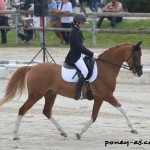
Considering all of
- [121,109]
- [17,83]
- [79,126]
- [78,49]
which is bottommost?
[79,126]

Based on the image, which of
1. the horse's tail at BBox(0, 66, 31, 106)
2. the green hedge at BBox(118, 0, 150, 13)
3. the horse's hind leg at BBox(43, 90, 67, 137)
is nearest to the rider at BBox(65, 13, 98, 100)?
the horse's hind leg at BBox(43, 90, 67, 137)

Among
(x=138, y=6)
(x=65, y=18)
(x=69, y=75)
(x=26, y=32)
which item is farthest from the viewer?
(x=138, y=6)

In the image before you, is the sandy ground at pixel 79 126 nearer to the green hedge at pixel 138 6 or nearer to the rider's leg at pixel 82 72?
the rider's leg at pixel 82 72

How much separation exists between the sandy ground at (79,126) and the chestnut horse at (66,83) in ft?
1.00

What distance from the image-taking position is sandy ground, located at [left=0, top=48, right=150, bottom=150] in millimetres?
12844

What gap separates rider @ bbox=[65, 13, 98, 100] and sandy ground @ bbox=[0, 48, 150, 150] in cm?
92

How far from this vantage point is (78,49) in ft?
45.0

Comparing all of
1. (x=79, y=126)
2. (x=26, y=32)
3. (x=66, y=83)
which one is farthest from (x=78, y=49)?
(x=26, y=32)

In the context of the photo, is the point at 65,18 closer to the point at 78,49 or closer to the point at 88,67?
the point at 88,67

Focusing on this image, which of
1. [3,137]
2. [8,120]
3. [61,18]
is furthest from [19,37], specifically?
[3,137]

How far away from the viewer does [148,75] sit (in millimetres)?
22797

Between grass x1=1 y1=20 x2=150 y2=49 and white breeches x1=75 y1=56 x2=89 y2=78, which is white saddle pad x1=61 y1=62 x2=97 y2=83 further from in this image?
grass x1=1 y1=20 x2=150 y2=49

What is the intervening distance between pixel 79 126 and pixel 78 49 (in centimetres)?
177

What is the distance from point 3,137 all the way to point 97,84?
1850mm
